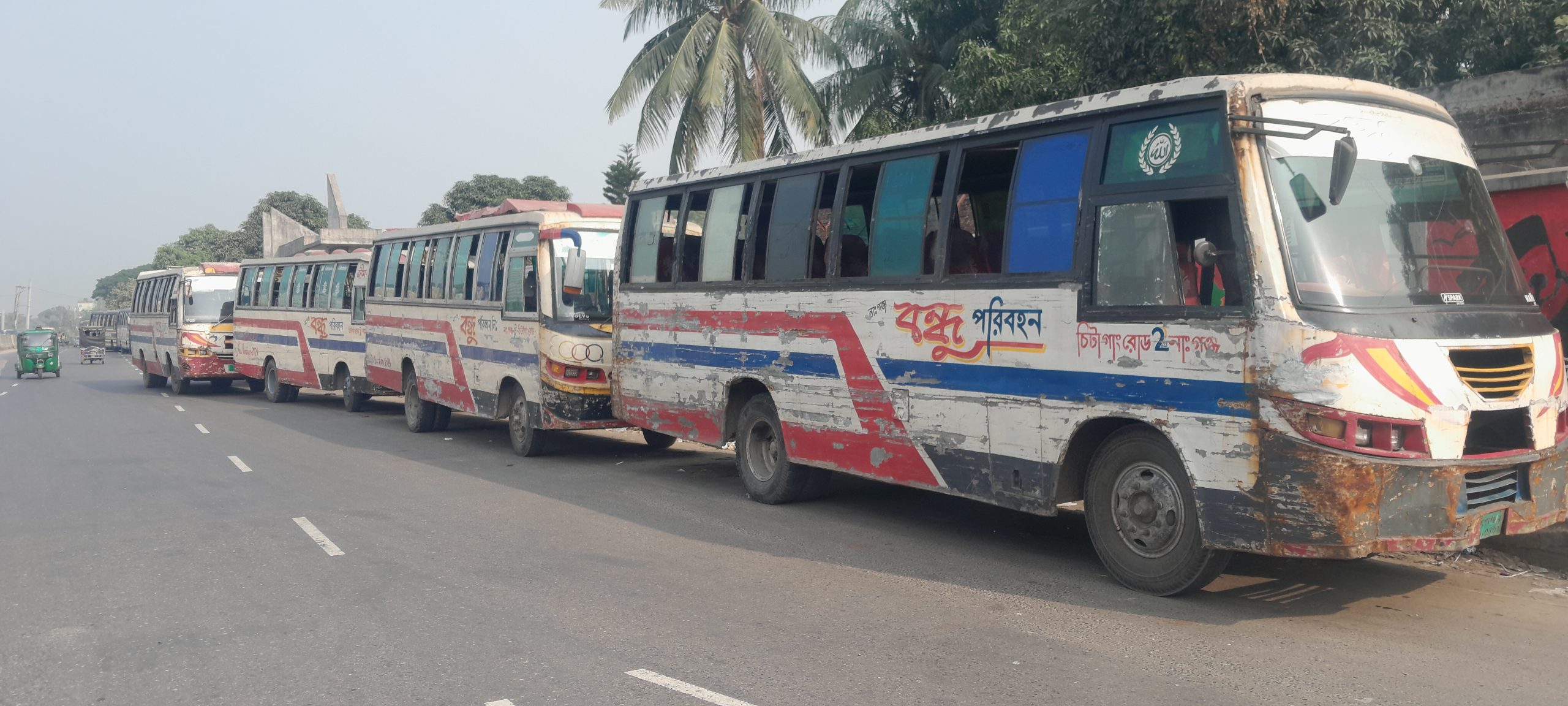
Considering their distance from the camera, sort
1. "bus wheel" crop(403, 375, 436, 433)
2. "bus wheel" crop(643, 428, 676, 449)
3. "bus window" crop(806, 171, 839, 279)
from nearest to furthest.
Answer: "bus window" crop(806, 171, 839, 279) < "bus wheel" crop(643, 428, 676, 449) < "bus wheel" crop(403, 375, 436, 433)

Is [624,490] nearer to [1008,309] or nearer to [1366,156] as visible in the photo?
[1008,309]

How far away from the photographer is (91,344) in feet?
196

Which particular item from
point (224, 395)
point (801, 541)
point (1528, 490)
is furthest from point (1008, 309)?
point (224, 395)

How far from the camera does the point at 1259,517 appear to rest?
599 cm

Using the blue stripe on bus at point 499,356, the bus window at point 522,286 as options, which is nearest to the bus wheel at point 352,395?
the blue stripe on bus at point 499,356

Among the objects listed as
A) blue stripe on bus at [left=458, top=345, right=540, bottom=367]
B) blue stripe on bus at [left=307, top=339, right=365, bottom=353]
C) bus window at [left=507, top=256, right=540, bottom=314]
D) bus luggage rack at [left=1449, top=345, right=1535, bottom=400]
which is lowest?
blue stripe on bus at [left=307, top=339, right=365, bottom=353]

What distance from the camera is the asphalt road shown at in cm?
523

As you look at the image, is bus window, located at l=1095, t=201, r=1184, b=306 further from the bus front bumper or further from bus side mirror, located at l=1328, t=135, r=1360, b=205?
the bus front bumper

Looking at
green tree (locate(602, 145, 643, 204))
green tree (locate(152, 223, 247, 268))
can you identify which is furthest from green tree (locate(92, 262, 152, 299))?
green tree (locate(602, 145, 643, 204))

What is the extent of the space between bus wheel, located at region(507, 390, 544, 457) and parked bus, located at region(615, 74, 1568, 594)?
5.77 metres

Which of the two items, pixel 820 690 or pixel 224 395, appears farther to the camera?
pixel 224 395

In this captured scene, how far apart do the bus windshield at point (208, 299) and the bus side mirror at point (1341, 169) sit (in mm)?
25426

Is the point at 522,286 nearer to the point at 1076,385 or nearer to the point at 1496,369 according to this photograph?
the point at 1076,385

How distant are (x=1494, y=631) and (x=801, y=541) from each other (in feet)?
14.5
